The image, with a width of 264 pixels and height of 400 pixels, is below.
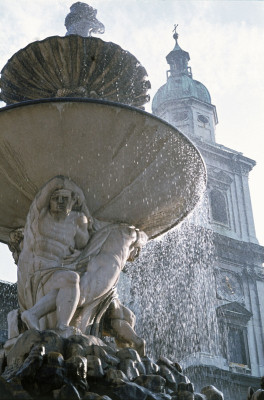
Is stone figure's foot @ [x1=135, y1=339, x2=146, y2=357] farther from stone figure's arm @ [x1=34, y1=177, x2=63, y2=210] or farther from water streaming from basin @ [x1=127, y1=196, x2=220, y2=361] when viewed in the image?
water streaming from basin @ [x1=127, y1=196, x2=220, y2=361]

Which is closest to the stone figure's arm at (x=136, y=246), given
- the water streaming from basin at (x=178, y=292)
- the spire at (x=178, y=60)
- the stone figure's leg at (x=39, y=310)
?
the stone figure's leg at (x=39, y=310)

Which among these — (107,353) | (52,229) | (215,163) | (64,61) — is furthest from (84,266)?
(215,163)

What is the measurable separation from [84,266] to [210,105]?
31.5 metres

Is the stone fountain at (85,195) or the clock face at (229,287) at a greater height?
the clock face at (229,287)

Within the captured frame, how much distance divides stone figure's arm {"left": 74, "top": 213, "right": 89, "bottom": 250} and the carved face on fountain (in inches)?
4.3

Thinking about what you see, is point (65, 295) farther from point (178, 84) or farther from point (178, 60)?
point (178, 60)

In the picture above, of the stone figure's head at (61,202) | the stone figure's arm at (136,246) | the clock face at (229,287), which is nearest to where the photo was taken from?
the stone figure's head at (61,202)

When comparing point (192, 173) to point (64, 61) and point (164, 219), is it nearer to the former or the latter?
point (164, 219)

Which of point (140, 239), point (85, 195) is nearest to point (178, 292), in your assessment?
point (140, 239)

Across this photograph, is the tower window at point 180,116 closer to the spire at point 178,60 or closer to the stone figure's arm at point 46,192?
the spire at point 178,60

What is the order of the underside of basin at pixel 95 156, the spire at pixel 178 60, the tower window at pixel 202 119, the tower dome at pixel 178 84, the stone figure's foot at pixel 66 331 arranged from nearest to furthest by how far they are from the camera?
the stone figure's foot at pixel 66 331
the underside of basin at pixel 95 156
the tower window at pixel 202 119
the tower dome at pixel 178 84
the spire at pixel 178 60

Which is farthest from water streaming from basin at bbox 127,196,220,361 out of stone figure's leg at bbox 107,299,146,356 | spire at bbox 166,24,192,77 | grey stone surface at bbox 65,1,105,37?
stone figure's leg at bbox 107,299,146,356

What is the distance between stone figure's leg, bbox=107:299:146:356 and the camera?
4265 millimetres

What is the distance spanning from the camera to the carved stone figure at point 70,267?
3906 mm
